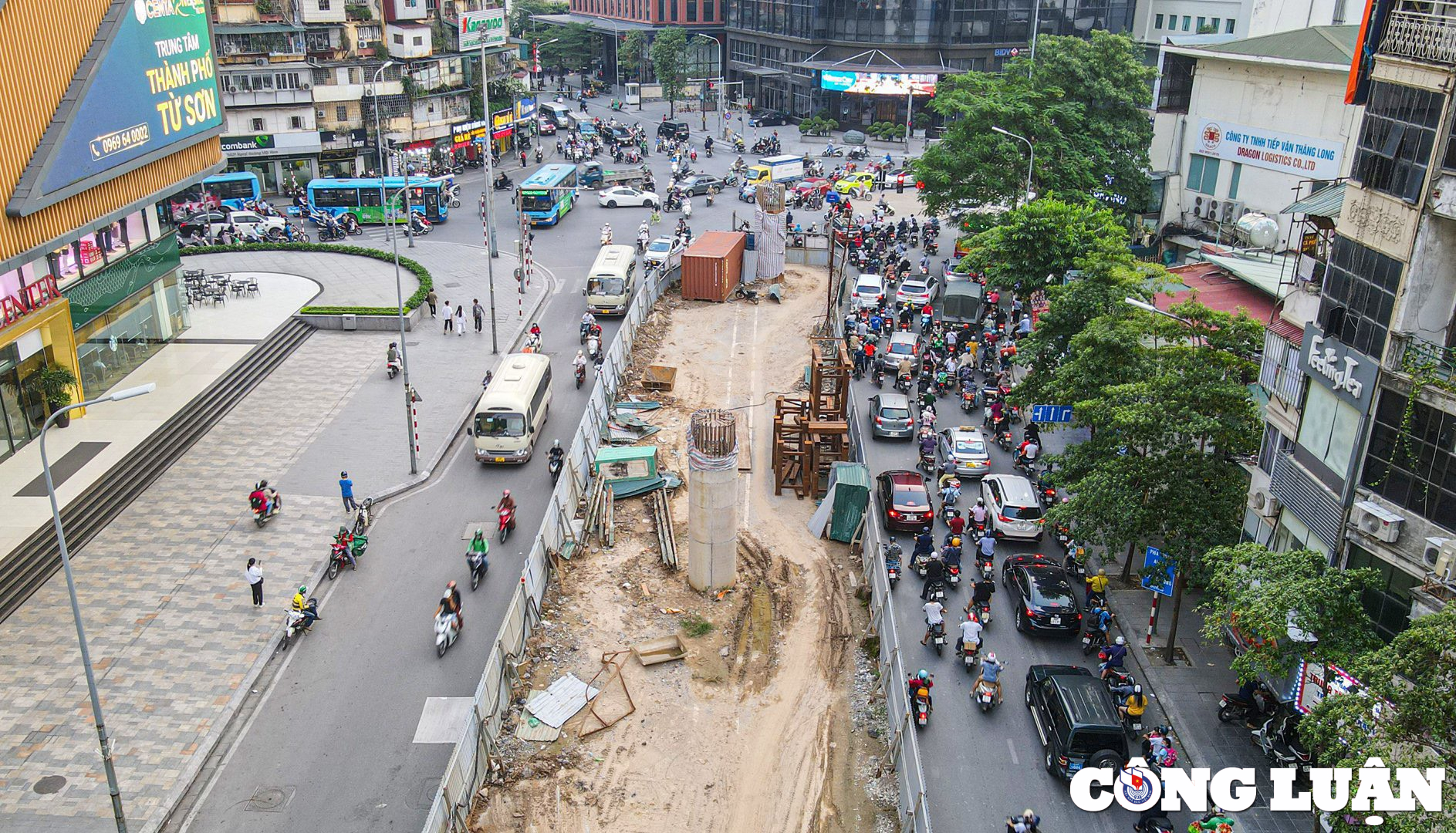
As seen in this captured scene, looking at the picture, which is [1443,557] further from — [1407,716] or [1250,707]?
[1250,707]

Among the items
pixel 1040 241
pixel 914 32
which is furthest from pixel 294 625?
pixel 914 32

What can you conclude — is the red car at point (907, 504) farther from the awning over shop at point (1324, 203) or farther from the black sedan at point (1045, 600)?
the awning over shop at point (1324, 203)

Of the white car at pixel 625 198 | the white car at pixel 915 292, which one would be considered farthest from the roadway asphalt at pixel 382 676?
the white car at pixel 625 198

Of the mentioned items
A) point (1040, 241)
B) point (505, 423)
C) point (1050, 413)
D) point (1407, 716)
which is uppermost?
point (1040, 241)

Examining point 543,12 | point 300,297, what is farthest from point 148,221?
point 543,12

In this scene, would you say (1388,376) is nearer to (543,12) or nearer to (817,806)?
(817,806)
